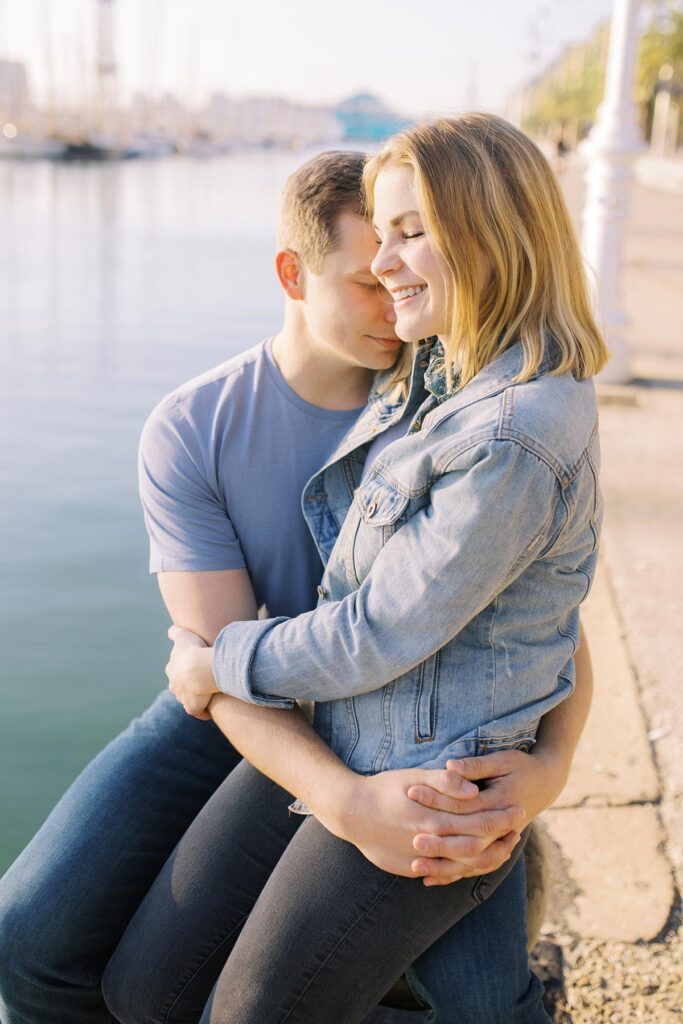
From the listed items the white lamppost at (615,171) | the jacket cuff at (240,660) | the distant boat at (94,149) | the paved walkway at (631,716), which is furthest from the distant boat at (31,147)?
the jacket cuff at (240,660)

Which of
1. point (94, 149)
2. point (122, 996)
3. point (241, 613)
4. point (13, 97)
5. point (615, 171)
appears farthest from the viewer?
point (13, 97)

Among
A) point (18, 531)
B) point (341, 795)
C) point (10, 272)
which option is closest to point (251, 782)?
point (341, 795)

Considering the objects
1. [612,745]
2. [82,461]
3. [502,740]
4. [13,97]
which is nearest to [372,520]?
[502,740]

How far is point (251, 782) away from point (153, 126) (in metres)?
110

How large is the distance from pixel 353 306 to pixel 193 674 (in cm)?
82

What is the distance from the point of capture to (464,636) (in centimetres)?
177

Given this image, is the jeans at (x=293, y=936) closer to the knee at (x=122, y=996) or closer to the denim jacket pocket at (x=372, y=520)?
the knee at (x=122, y=996)

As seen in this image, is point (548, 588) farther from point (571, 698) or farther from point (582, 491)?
point (571, 698)

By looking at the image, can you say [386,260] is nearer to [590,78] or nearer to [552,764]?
[552,764]

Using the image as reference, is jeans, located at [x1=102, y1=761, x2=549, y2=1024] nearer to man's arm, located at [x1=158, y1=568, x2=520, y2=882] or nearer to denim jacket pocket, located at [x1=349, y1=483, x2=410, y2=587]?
man's arm, located at [x1=158, y1=568, x2=520, y2=882]

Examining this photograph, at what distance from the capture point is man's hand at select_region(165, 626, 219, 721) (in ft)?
6.67

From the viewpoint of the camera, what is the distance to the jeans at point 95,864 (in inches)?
77.1

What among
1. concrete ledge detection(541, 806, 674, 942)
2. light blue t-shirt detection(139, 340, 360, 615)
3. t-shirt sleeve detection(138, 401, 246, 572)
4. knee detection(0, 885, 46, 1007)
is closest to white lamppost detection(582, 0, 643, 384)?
concrete ledge detection(541, 806, 674, 942)

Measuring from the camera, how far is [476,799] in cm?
175
